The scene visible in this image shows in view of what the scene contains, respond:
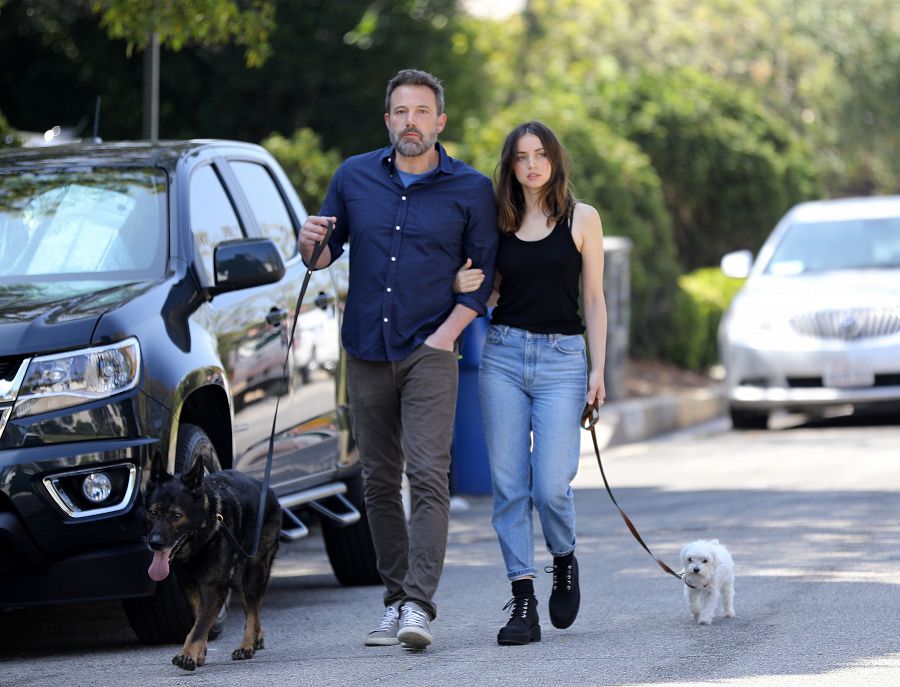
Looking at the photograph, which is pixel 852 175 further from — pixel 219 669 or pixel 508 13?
pixel 219 669

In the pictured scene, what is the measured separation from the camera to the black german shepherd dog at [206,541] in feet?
19.0

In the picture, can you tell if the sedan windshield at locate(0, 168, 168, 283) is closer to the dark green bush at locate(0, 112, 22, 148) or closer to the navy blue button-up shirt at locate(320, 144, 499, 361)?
the navy blue button-up shirt at locate(320, 144, 499, 361)

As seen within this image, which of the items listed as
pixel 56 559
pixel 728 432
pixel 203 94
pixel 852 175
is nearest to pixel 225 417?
pixel 56 559

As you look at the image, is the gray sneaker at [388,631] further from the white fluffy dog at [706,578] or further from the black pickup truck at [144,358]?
the white fluffy dog at [706,578]

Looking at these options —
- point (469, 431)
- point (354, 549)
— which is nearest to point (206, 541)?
point (354, 549)

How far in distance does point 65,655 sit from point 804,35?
3354cm

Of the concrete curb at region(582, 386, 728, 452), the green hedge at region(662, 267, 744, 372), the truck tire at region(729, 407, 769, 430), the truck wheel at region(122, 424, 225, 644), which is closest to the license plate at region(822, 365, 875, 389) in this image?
the truck tire at region(729, 407, 769, 430)

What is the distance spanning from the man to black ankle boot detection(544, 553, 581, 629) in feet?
1.52

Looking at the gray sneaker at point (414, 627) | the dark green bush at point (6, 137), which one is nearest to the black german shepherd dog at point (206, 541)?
the gray sneaker at point (414, 627)

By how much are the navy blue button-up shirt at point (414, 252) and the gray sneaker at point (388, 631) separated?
97 centimetres

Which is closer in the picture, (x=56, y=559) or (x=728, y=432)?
(x=56, y=559)

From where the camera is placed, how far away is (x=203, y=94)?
21.6m

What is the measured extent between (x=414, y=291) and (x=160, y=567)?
1342 mm

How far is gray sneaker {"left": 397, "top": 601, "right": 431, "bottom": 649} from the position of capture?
600cm
